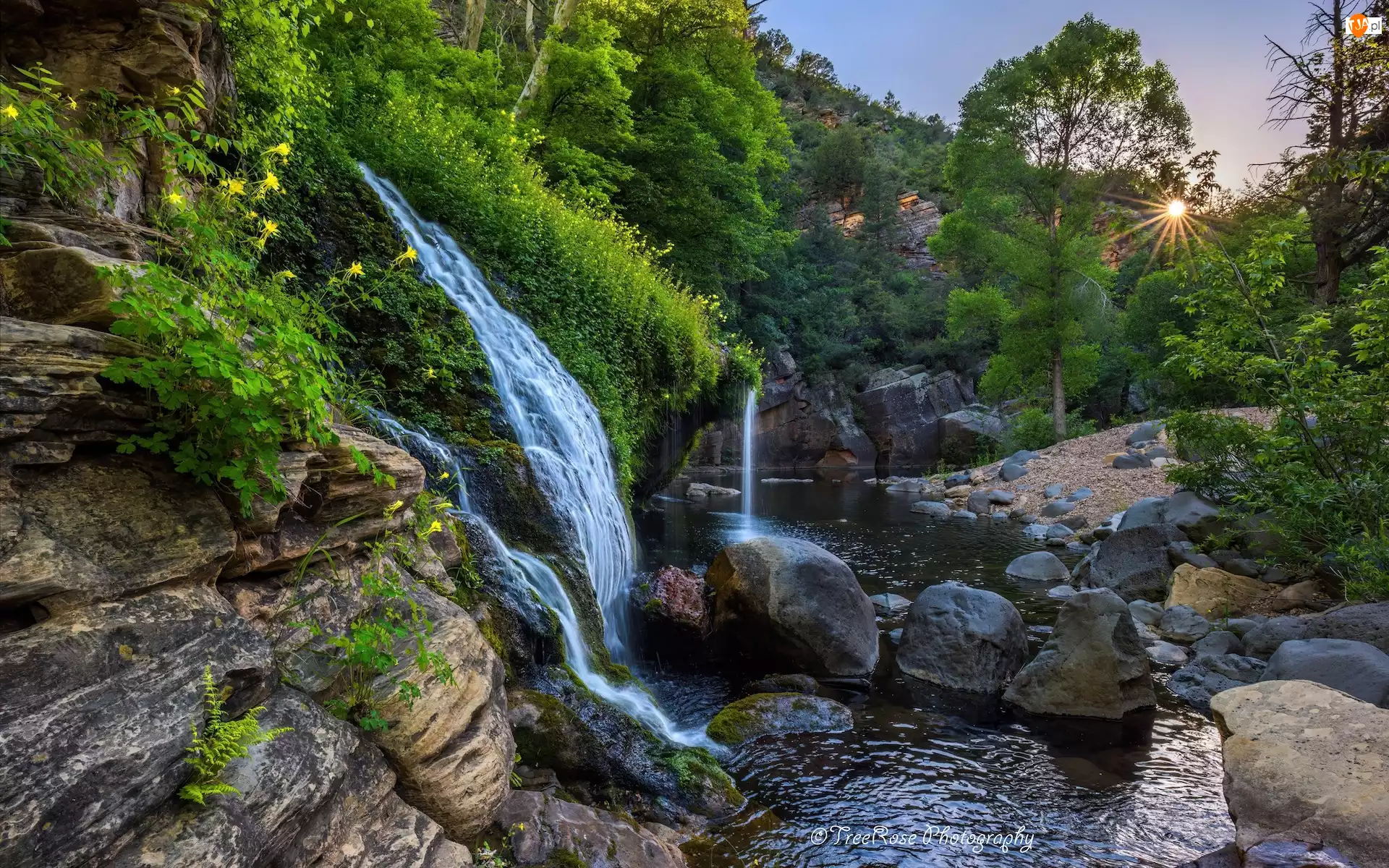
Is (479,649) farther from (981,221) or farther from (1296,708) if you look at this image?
(981,221)

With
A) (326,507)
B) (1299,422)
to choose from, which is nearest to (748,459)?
(1299,422)

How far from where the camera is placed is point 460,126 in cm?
1077

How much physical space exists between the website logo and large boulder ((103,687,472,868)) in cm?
845

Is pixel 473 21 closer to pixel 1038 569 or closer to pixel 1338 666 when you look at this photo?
pixel 1038 569

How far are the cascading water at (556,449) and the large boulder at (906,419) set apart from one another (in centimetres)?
2723

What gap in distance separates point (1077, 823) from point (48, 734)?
18.3 feet

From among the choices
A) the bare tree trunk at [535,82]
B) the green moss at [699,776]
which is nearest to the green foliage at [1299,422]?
the green moss at [699,776]

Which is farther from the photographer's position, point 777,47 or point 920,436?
point 777,47

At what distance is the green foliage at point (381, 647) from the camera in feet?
8.94

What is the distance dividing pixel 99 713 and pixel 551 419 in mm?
5512

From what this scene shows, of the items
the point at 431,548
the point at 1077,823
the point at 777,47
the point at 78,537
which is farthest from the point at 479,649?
the point at 777,47

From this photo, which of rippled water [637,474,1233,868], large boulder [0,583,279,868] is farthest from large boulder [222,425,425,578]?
rippled water [637,474,1233,868]

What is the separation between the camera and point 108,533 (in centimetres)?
218

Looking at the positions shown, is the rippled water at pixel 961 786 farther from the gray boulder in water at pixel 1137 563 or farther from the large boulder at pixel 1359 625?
the gray boulder in water at pixel 1137 563
